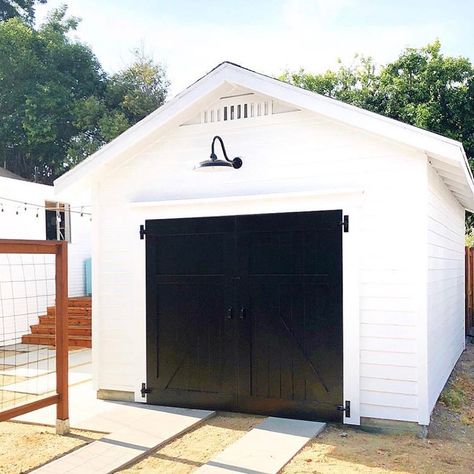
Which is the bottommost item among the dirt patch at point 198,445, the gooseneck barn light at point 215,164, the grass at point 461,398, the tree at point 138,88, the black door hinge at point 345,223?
the grass at point 461,398

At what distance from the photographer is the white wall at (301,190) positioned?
16.3 feet

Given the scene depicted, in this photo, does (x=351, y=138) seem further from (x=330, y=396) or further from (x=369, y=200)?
(x=330, y=396)

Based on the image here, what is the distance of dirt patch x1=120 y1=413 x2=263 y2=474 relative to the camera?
166 inches

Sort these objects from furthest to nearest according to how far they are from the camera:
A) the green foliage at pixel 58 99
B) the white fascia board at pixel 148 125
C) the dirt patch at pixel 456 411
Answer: the green foliage at pixel 58 99, the white fascia board at pixel 148 125, the dirt patch at pixel 456 411

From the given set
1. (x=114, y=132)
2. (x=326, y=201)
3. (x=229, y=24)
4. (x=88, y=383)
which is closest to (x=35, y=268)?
(x=88, y=383)

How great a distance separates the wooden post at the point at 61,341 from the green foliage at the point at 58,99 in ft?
51.8

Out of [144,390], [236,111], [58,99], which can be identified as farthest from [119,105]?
[144,390]

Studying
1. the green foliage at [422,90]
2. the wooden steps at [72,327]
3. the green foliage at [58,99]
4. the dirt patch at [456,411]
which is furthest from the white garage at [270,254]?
the green foliage at [58,99]

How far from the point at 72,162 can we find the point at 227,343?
1762 cm

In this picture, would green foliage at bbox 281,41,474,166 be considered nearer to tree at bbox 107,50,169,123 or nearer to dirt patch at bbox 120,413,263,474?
tree at bbox 107,50,169,123

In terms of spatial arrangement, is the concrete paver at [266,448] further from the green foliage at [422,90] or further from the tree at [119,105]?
the tree at [119,105]

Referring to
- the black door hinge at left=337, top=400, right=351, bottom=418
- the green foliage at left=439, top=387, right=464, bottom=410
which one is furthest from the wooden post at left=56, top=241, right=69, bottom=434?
the green foliage at left=439, top=387, right=464, bottom=410

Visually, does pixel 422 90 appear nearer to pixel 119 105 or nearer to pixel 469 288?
pixel 469 288

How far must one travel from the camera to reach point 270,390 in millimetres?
5434
